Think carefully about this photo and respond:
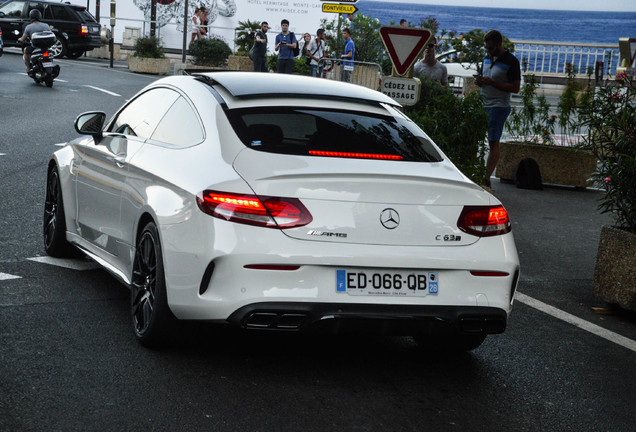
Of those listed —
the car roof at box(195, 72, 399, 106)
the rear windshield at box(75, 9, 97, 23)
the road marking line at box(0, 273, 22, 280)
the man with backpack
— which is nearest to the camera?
the car roof at box(195, 72, 399, 106)

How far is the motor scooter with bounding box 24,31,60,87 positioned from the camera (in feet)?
82.0

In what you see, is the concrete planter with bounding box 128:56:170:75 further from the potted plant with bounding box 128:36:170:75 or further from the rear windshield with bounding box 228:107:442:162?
the rear windshield with bounding box 228:107:442:162

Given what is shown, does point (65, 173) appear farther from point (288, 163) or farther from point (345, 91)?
point (288, 163)

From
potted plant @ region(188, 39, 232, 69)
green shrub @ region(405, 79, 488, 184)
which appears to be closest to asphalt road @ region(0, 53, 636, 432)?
green shrub @ region(405, 79, 488, 184)

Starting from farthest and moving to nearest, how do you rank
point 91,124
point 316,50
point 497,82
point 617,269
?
point 316,50
point 497,82
point 617,269
point 91,124

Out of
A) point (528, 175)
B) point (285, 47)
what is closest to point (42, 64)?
point (285, 47)

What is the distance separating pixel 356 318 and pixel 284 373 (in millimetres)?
567

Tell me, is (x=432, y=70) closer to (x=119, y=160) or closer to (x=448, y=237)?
(x=119, y=160)

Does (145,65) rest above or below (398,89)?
below

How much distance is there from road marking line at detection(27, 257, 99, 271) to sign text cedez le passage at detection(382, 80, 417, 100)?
443cm

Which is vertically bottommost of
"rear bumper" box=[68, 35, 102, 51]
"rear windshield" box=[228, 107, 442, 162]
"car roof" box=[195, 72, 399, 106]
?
"rear bumper" box=[68, 35, 102, 51]

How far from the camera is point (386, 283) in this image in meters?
4.97

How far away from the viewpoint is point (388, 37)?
11.1m

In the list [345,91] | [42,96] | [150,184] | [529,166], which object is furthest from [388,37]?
[42,96]
